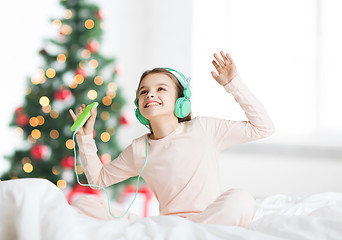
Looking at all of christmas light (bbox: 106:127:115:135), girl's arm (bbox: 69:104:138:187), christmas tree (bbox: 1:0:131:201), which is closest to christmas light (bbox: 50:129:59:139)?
christmas tree (bbox: 1:0:131:201)

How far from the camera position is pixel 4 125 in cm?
288

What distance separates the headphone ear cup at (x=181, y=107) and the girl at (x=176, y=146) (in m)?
0.02

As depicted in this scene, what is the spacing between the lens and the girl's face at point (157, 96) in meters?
1.31

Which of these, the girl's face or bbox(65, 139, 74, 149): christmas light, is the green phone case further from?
bbox(65, 139, 74, 149): christmas light

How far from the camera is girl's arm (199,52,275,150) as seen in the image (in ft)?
4.23

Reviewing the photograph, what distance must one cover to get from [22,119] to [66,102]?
30cm

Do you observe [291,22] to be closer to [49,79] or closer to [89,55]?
[89,55]

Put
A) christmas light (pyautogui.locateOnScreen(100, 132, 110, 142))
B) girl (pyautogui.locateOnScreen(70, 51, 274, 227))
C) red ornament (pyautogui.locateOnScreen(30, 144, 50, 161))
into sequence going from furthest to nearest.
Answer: christmas light (pyautogui.locateOnScreen(100, 132, 110, 142)), red ornament (pyautogui.locateOnScreen(30, 144, 50, 161)), girl (pyautogui.locateOnScreen(70, 51, 274, 227))

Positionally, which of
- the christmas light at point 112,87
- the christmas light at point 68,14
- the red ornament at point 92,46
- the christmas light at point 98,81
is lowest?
the christmas light at point 112,87

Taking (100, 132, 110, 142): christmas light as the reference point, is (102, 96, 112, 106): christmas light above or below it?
above

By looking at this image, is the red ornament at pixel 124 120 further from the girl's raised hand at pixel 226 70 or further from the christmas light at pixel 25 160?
the girl's raised hand at pixel 226 70

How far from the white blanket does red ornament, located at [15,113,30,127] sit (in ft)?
5.87

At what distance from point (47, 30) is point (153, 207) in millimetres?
1676

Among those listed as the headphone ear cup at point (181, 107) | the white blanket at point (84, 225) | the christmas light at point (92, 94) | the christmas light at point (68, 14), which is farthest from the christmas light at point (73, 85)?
the white blanket at point (84, 225)
